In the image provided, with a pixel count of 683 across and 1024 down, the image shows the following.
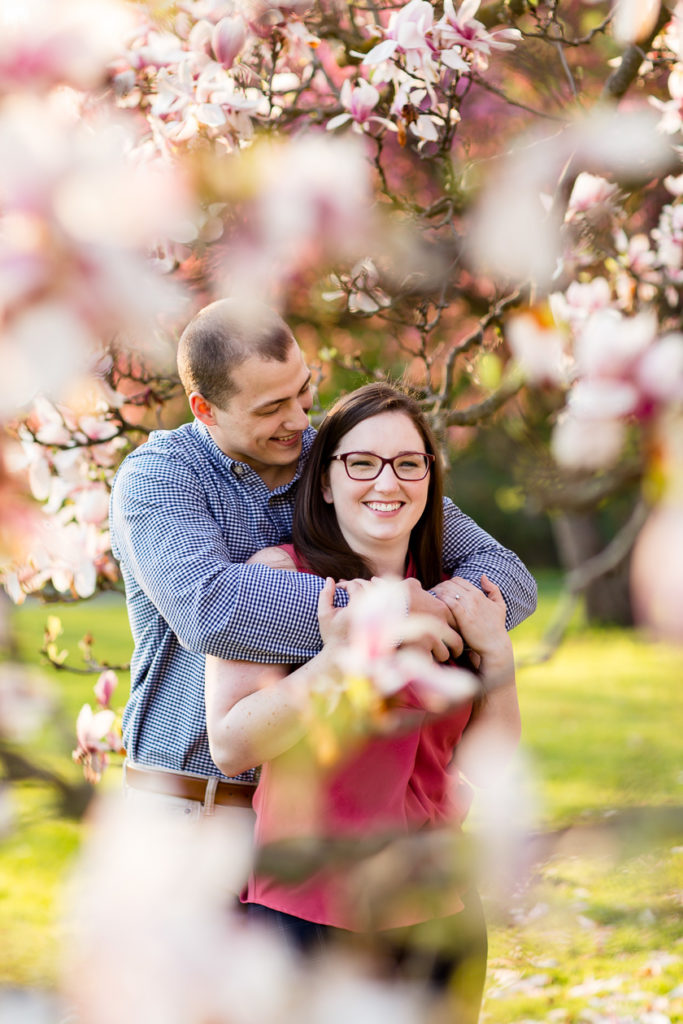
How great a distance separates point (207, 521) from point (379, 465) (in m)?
0.30

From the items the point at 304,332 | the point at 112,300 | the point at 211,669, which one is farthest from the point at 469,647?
the point at 304,332

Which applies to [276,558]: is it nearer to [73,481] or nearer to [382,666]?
[382,666]

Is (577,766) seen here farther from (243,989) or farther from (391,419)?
(243,989)

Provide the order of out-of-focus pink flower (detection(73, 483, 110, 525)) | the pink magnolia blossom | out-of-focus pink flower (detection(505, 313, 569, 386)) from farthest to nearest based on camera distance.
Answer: out-of-focus pink flower (detection(73, 483, 110, 525)), the pink magnolia blossom, out-of-focus pink flower (detection(505, 313, 569, 386))

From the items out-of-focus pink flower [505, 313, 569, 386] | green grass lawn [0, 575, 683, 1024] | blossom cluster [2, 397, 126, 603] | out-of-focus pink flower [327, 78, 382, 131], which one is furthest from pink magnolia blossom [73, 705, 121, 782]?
out-of-focus pink flower [505, 313, 569, 386]

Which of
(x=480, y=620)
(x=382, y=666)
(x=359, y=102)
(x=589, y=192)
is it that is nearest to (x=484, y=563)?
(x=480, y=620)

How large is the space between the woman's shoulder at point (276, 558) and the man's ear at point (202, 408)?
0.90 ft

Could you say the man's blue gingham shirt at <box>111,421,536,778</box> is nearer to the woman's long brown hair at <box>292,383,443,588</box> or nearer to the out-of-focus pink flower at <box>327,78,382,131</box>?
the woman's long brown hair at <box>292,383,443,588</box>

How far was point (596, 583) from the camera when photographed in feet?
32.3

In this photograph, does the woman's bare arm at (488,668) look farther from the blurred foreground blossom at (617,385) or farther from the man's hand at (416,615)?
the blurred foreground blossom at (617,385)

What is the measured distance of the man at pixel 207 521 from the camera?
1.60 m

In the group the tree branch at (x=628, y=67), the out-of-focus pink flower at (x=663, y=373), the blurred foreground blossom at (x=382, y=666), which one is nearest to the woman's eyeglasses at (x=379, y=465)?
the blurred foreground blossom at (x=382, y=666)

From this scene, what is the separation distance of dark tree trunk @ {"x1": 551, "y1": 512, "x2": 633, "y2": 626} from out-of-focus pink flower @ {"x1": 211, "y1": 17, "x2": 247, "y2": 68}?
26.4 feet

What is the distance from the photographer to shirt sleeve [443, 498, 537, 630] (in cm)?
177
